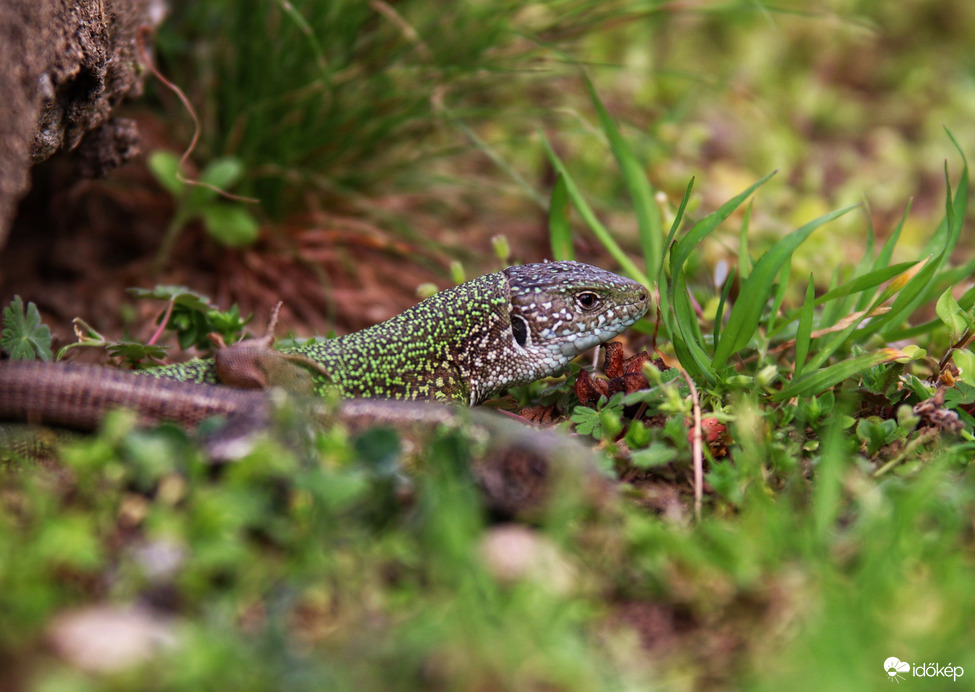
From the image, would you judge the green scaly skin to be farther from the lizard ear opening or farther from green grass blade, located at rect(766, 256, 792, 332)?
green grass blade, located at rect(766, 256, 792, 332)

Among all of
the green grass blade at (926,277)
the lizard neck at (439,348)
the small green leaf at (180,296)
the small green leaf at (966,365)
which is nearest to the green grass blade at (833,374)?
the small green leaf at (966,365)

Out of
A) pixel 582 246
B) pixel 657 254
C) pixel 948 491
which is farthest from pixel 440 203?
pixel 948 491

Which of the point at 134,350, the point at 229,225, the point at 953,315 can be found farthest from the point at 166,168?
the point at 953,315

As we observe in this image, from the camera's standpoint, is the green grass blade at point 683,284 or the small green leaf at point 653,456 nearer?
the small green leaf at point 653,456

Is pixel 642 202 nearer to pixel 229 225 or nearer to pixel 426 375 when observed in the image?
pixel 426 375

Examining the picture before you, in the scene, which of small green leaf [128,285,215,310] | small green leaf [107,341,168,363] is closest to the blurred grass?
small green leaf [107,341,168,363]

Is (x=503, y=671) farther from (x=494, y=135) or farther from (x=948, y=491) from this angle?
(x=494, y=135)

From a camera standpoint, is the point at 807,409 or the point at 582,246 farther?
the point at 582,246

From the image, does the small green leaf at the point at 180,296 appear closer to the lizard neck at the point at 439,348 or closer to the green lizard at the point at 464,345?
the green lizard at the point at 464,345
